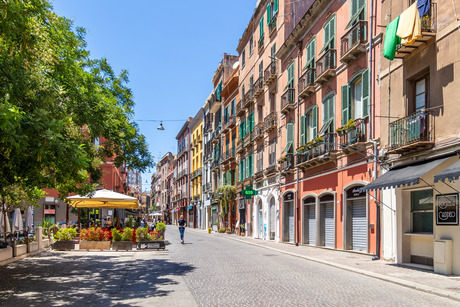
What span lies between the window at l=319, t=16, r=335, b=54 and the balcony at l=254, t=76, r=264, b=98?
36.4 feet

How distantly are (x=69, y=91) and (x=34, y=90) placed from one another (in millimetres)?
3321

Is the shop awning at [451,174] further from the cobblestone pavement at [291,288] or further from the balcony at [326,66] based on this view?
the balcony at [326,66]

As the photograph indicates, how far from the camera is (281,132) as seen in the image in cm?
2942

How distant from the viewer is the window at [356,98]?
720 inches

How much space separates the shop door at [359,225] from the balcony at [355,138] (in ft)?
7.25

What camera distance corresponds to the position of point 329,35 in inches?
869

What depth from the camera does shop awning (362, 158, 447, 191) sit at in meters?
12.5

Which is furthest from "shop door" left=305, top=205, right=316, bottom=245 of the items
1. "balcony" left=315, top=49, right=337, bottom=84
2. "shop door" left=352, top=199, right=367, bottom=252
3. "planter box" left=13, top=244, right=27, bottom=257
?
"planter box" left=13, top=244, right=27, bottom=257

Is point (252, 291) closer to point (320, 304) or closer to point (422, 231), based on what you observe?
point (320, 304)

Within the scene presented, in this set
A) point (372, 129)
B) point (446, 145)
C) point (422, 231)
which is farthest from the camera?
point (372, 129)

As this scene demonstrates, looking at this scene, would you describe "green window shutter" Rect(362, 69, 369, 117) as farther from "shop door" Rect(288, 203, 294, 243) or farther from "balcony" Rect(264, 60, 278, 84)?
"balcony" Rect(264, 60, 278, 84)

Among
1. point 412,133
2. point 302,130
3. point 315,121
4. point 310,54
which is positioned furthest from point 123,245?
point 310,54

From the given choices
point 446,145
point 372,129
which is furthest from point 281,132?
point 446,145

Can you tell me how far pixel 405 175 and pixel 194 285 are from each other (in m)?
6.78
